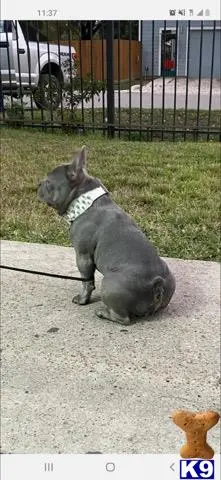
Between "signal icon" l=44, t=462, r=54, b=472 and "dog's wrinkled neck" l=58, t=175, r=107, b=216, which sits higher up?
"dog's wrinkled neck" l=58, t=175, r=107, b=216

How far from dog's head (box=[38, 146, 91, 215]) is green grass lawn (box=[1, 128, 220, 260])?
0.87m

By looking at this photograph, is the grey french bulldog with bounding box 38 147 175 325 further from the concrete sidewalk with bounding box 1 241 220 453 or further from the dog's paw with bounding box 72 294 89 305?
the dog's paw with bounding box 72 294 89 305

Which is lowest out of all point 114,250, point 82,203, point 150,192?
point 150,192

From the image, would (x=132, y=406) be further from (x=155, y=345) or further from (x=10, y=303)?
(x=10, y=303)

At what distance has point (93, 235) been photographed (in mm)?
1813

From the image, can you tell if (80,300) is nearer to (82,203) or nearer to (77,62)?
(82,203)

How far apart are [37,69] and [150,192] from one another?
1925mm

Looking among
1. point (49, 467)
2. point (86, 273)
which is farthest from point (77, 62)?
point (49, 467)

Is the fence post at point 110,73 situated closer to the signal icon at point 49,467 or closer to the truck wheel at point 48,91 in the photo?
the truck wheel at point 48,91

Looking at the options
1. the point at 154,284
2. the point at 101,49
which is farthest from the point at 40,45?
the point at 154,284

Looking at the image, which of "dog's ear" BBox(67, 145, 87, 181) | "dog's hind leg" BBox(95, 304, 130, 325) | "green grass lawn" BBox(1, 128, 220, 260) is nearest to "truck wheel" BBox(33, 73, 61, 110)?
"dog's ear" BBox(67, 145, 87, 181)

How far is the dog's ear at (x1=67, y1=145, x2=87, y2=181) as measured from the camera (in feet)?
4.52

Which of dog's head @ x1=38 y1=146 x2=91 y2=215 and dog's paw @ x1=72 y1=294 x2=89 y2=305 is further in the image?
dog's paw @ x1=72 y1=294 x2=89 y2=305

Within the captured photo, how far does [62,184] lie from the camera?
60.6 inches
